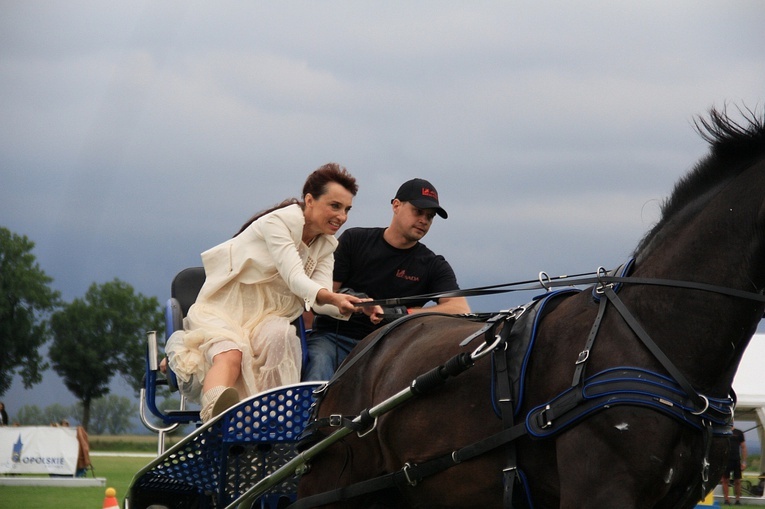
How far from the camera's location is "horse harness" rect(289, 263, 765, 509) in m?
3.46

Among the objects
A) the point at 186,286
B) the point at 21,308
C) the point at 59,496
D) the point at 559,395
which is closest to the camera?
the point at 559,395

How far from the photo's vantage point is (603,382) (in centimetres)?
353

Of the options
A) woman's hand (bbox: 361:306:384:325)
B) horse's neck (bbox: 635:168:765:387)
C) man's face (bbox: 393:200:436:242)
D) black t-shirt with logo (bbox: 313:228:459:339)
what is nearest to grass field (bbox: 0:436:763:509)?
black t-shirt with logo (bbox: 313:228:459:339)

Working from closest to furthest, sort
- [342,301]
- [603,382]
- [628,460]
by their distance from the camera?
[628,460] < [603,382] < [342,301]

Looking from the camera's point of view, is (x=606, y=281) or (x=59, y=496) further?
(x=59, y=496)

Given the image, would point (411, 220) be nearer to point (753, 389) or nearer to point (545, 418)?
point (545, 418)

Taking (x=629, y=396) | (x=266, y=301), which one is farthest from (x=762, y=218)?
(x=266, y=301)

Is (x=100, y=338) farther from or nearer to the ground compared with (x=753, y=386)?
farther from the ground

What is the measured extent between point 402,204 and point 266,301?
3.50 ft

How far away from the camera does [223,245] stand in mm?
5738

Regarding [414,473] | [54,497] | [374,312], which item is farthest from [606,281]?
[54,497]

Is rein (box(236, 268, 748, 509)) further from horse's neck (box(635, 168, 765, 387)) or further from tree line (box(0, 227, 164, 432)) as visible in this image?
tree line (box(0, 227, 164, 432))

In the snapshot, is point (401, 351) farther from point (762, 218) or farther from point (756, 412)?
point (756, 412)

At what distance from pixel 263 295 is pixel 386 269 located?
2.72 ft
